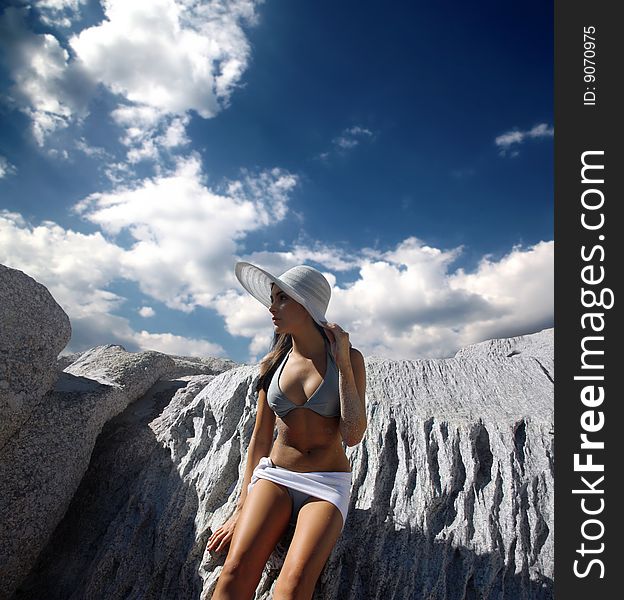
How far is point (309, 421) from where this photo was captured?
4.50 meters

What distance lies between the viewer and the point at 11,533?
19.3 feet

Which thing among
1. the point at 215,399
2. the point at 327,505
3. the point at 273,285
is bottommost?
the point at 327,505

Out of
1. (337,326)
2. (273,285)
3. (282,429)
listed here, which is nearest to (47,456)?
(282,429)

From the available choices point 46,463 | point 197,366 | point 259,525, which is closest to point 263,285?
point 259,525

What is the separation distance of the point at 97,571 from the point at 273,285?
4091mm

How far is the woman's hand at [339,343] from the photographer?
435 cm

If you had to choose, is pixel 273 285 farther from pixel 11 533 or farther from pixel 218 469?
pixel 11 533

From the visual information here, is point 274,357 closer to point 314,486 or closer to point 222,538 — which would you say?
point 314,486

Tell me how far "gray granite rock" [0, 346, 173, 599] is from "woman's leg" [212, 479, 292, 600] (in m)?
3.41

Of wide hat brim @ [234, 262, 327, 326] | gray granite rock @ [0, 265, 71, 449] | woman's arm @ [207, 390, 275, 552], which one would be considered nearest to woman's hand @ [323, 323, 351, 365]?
wide hat brim @ [234, 262, 327, 326]

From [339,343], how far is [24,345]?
4.34m

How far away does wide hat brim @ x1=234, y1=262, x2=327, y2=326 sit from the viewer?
4516 mm

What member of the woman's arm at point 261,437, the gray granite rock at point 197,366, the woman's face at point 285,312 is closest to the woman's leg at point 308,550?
the woman's arm at point 261,437

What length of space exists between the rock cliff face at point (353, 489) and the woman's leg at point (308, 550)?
22.1 inches
